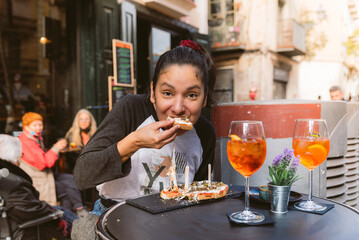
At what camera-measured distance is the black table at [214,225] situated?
884 mm

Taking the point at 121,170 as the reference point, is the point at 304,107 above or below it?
above

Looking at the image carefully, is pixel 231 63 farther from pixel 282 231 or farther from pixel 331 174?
pixel 282 231

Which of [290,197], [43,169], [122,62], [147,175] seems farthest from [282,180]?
[122,62]

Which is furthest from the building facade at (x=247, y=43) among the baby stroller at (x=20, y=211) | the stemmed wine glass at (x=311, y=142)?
the stemmed wine glass at (x=311, y=142)

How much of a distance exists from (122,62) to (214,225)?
500cm

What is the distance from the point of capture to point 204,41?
8.60 m

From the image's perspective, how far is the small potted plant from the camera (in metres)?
1.10

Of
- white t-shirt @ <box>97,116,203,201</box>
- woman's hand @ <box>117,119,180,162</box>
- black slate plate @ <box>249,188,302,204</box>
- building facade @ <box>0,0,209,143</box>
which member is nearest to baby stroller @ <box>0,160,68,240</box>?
white t-shirt @ <box>97,116,203,201</box>

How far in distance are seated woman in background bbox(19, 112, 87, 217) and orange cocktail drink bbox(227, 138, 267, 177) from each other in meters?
3.32

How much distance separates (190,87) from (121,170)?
0.44 meters

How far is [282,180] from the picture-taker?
112cm

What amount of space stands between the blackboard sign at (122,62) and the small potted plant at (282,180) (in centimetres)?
470

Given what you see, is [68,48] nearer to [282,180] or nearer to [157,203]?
[157,203]

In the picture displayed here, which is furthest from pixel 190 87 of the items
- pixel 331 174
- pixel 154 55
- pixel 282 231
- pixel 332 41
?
pixel 332 41
